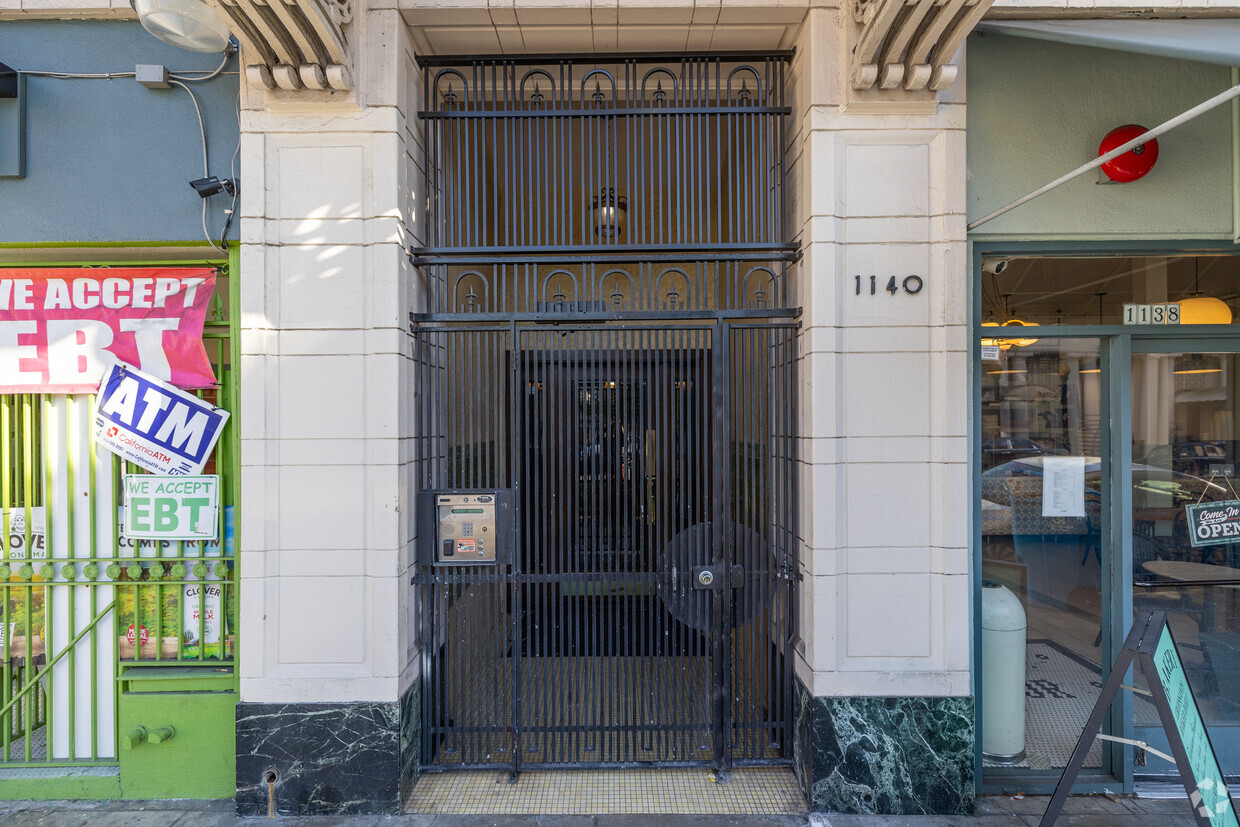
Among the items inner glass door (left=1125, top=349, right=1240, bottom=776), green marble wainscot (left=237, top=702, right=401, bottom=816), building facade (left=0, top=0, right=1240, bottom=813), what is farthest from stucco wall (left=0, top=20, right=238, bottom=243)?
inner glass door (left=1125, top=349, right=1240, bottom=776)

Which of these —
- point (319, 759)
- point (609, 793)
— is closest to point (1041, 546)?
point (609, 793)

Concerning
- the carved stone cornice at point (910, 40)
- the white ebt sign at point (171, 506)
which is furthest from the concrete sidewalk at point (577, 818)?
the carved stone cornice at point (910, 40)

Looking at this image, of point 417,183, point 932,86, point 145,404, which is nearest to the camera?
point 932,86

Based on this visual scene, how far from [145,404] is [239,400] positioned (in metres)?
0.63

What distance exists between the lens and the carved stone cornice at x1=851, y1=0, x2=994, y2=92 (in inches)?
138

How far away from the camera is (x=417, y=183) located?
449 centimetres

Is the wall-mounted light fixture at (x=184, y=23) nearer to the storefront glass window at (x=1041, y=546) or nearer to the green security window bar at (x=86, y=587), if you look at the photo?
the green security window bar at (x=86, y=587)

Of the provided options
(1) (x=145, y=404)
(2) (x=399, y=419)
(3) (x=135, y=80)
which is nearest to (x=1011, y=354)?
(2) (x=399, y=419)

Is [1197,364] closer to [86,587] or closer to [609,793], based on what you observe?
[609,793]

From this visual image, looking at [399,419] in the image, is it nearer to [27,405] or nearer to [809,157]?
[27,405]

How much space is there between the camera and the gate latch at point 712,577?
426 cm

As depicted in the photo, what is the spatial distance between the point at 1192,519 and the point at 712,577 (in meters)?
3.55

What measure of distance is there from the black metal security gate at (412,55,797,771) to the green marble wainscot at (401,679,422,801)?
0.35ft

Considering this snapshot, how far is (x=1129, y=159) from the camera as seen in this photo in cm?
406
